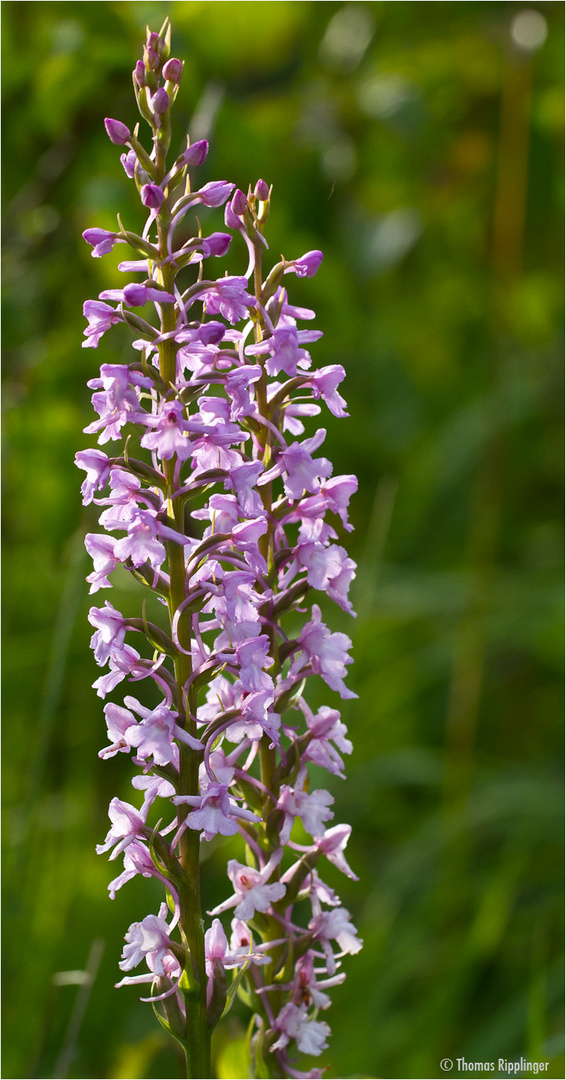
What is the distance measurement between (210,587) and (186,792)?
0.72 feet

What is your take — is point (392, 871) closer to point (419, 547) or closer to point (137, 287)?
point (419, 547)

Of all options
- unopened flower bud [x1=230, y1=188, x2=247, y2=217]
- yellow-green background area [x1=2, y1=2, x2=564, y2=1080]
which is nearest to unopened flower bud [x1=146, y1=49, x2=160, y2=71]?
unopened flower bud [x1=230, y1=188, x2=247, y2=217]

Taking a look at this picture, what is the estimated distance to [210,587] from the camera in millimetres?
943

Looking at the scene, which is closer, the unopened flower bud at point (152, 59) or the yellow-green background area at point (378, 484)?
the unopened flower bud at point (152, 59)

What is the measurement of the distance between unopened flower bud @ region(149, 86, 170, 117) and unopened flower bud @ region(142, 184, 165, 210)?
0.10 meters

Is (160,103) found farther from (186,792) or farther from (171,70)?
(186,792)

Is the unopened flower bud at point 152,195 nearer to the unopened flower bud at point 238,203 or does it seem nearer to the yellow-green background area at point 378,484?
the unopened flower bud at point 238,203

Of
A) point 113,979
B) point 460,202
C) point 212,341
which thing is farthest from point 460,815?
point 460,202

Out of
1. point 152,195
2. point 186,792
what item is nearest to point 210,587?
point 186,792

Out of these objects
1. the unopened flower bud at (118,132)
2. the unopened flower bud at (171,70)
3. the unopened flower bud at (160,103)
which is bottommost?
the unopened flower bud at (118,132)

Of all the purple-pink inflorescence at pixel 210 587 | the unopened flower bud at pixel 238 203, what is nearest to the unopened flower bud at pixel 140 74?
the purple-pink inflorescence at pixel 210 587

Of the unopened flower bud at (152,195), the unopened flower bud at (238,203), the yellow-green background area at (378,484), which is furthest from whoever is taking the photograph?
the yellow-green background area at (378,484)

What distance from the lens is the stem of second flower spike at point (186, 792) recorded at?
0.97m

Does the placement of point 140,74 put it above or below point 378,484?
above
